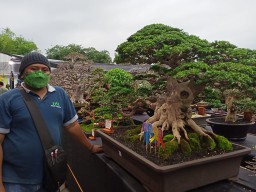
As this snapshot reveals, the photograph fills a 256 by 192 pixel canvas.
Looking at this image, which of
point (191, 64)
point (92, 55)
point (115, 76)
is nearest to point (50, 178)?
point (191, 64)

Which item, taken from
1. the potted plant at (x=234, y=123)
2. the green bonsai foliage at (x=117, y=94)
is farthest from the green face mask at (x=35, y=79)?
the potted plant at (x=234, y=123)

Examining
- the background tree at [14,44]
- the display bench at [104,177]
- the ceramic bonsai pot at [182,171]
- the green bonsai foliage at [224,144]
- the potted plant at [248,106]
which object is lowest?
the display bench at [104,177]

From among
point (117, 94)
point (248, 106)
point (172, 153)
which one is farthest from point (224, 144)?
point (117, 94)

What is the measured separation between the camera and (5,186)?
1.18 meters

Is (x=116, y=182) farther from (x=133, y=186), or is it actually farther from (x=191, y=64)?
(x=191, y=64)

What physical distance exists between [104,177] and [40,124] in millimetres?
576

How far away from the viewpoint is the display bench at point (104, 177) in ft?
3.80

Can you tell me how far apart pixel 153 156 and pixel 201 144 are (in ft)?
1.10

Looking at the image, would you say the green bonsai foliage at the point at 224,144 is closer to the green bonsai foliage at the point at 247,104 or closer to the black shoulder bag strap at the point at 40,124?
the green bonsai foliage at the point at 247,104

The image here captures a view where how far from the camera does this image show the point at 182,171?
3.44 feet

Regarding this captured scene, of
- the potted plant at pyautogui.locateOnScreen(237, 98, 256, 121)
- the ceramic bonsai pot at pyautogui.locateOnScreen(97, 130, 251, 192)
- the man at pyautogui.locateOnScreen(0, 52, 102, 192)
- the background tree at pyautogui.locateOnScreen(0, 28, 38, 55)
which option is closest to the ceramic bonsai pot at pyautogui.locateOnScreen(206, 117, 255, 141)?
the potted plant at pyautogui.locateOnScreen(237, 98, 256, 121)

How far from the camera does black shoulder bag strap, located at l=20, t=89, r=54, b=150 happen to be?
1194 mm

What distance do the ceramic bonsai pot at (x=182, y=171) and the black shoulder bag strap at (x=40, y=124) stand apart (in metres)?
0.38

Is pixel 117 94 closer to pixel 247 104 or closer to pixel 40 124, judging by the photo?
pixel 40 124
